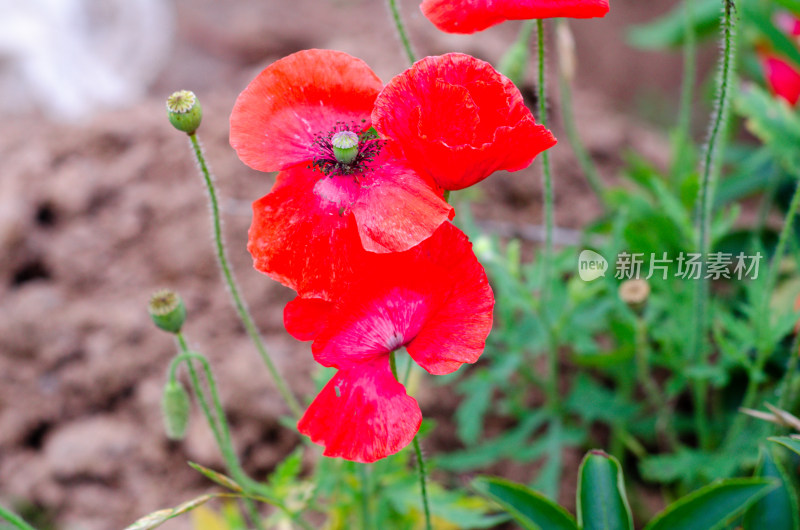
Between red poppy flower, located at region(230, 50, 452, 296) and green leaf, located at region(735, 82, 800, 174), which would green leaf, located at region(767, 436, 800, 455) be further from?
green leaf, located at region(735, 82, 800, 174)

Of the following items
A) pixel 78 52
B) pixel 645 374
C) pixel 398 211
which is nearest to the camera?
pixel 398 211

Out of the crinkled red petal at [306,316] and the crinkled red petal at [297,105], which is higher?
the crinkled red petal at [297,105]

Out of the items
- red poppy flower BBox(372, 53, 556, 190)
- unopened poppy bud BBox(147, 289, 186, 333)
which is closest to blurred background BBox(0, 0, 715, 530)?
unopened poppy bud BBox(147, 289, 186, 333)

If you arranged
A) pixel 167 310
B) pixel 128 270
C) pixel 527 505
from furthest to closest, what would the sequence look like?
pixel 128 270
pixel 527 505
pixel 167 310

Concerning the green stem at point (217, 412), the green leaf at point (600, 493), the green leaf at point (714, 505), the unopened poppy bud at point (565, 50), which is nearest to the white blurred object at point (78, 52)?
the unopened poppy bud at point (565, 50)

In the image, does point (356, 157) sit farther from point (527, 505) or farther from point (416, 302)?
point (527, 505)

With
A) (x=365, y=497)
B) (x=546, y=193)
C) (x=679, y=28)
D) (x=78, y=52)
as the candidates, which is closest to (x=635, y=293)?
(x=546, y=193)

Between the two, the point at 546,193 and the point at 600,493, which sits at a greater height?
the point at 546,193
